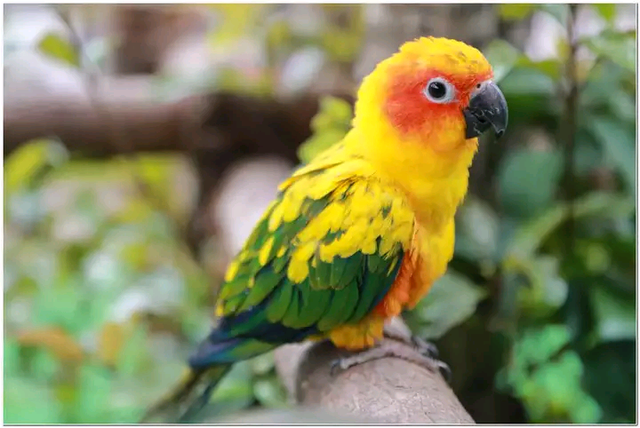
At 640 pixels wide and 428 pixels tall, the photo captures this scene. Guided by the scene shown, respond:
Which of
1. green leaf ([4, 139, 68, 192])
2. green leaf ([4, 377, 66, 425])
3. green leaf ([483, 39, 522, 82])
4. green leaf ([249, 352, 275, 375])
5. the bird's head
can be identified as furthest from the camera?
green leaf ([4, 139, 68, 192])

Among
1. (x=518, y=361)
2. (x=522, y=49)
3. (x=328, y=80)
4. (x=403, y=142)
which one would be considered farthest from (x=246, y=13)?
(x=518, y=361)

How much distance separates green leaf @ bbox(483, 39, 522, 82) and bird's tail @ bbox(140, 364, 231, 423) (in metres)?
0.43

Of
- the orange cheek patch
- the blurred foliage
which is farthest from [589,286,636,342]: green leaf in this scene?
the orange cheek patch

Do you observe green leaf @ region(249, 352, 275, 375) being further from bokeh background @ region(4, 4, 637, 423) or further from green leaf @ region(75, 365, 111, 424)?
green leaf @ region(75, 365, 111, 424)

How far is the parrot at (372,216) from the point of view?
2.05 ft

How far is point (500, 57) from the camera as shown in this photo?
2.51ft

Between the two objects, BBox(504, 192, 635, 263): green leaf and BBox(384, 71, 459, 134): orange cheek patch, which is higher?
BBox(384, 71, 459, 134): orange cheek patch

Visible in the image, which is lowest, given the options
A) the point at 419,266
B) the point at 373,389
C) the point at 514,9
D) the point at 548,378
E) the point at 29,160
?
the point at 548,378

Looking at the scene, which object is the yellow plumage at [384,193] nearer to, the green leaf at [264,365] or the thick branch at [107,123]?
the green leaf at [264,365]

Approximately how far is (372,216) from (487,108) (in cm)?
14

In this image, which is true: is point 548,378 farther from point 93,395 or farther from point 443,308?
point 93,395

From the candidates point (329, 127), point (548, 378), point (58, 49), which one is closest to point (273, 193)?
point (329, 127)

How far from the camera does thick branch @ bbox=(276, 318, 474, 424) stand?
63 centimetres

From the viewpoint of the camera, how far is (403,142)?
66cm
